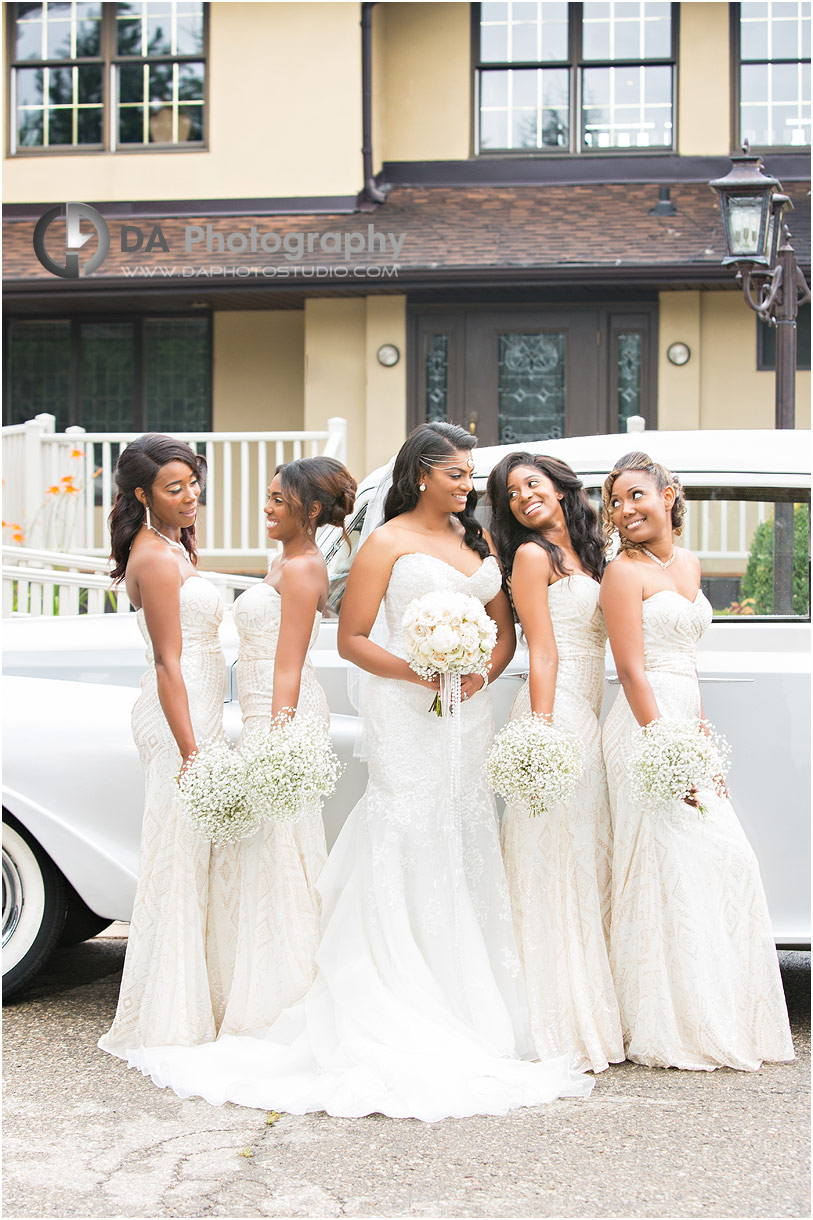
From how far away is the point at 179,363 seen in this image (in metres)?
13.5

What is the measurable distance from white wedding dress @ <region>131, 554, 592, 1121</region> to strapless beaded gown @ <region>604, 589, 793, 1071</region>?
0.36 meters

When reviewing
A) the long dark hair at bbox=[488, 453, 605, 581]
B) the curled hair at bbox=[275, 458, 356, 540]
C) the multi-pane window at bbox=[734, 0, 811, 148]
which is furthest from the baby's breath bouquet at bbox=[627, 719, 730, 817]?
the multi-pane window at bbox=[734, 0, 811, 148]

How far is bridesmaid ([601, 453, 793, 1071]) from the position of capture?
4.05 meters

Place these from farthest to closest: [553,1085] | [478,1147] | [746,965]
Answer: [746,965] → [553,1085] → [478,1147]

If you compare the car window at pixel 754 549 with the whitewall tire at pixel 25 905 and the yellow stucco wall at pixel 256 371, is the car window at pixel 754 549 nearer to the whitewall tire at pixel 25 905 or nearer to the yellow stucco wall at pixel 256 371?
the whitewall tire at pixel 25 905

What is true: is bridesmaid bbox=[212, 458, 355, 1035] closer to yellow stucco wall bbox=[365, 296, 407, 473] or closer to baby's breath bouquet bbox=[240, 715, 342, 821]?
baby's breath bouquet bbox=[240, 715, 342, 821]

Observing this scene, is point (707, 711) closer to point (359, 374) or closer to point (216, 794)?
point (216, 794)

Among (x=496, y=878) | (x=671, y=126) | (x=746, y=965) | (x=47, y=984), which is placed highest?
(x=671, y=126)

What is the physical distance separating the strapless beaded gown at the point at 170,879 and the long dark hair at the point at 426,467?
71 cm

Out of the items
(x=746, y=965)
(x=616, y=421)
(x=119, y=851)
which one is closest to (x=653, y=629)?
(x=746, y=965)

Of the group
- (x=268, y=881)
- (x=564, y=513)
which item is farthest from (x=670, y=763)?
(x=268, y=881)

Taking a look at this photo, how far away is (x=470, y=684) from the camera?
417 cm

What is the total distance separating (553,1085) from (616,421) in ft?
31.0

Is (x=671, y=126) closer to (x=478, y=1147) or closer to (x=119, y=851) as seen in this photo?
(x=119, y=851)
